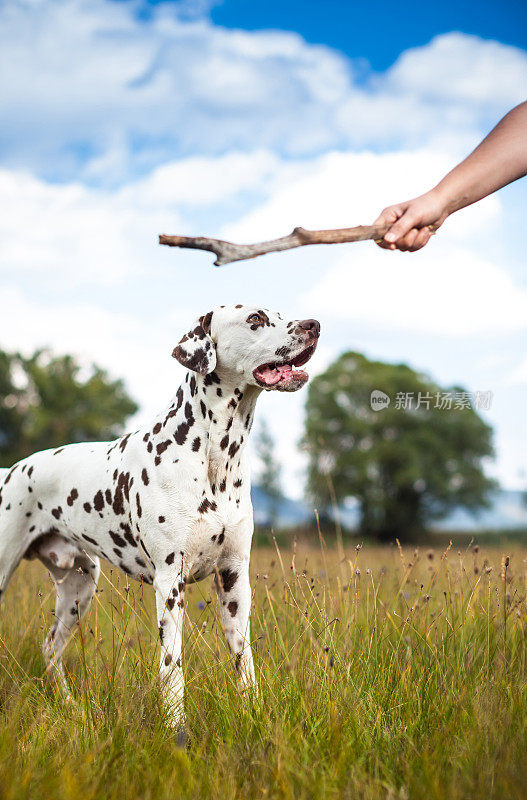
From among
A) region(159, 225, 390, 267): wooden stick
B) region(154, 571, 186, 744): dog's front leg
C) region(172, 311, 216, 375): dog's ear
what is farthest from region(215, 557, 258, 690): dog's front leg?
region(159, 225, 390, 267): wooden stick

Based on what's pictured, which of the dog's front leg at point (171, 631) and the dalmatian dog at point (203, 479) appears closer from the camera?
the dog's front leg at point (171, 631)

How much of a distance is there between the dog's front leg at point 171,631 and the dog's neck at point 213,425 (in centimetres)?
75

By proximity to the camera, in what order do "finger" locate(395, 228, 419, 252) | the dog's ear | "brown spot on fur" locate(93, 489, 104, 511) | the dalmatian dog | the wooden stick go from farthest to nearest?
"brown spot on fur" locate(93, 489, 104, 511) < the dog's ear < the dalmatian dog < "finger" locate(395, 228, 419, 252) < the wooden stick

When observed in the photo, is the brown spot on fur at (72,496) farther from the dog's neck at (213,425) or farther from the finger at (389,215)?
the finger at (389,215)

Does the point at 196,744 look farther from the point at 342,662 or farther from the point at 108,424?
the point at 108,424

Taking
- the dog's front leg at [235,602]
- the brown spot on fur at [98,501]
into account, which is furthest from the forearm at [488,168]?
the brown spot on fur at [98,501]

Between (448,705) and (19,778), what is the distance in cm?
223

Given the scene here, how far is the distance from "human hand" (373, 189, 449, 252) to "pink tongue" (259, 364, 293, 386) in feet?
3.42

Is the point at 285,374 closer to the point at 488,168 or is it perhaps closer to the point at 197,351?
the point at 197,351

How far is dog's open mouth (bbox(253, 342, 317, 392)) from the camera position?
4441 millimetres

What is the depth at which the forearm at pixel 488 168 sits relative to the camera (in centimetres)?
410

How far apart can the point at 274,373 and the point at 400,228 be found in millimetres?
1264

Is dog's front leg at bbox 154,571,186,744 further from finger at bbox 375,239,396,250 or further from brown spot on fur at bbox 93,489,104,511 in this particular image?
finger at bbox 375,239,396,250

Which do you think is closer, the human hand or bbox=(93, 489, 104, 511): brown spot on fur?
the human hand
